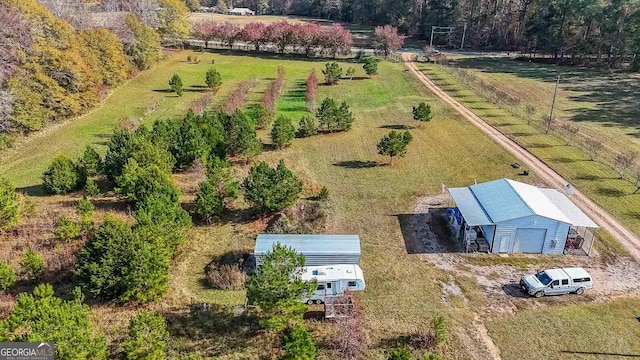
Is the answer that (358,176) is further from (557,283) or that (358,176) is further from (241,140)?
(557,283)

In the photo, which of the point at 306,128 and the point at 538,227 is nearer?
the point at 538,227

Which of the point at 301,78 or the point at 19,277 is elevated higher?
the point at 301,78

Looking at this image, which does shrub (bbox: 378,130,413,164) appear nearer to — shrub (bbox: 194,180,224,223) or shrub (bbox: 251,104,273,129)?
shrub (bbox: 251,104,273,129)

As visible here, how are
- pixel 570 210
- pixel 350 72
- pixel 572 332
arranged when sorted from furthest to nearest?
1. pixel 350 72
2. pixel 570 210
3. pixel 572 332

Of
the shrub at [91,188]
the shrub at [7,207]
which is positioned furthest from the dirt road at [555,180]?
the shrub at [7,207]

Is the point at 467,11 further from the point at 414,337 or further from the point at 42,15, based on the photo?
the point at 414,337

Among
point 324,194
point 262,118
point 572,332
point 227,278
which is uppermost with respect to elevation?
point 262,118

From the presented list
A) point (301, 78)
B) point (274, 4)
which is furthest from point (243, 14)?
point (301, 78)

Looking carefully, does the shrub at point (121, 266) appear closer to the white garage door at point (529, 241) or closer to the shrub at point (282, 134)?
the white garage door at point (529, 241)
